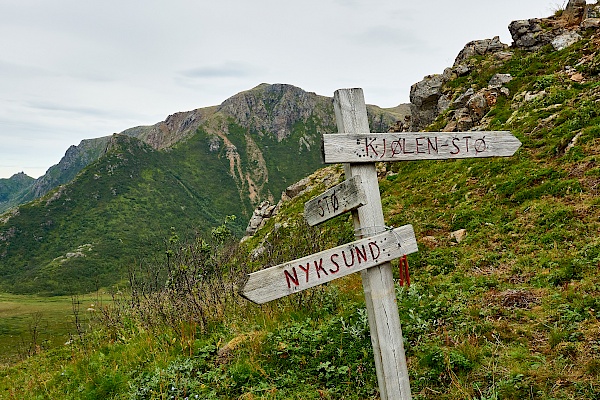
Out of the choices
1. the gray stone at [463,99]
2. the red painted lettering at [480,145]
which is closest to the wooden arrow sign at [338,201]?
the red painted lettering at [480,145]

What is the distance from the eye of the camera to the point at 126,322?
6605 millimetres

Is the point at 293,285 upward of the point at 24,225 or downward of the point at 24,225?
downward

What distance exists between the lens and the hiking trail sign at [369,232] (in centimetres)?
259

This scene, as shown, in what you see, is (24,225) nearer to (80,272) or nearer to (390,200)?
(80,272)

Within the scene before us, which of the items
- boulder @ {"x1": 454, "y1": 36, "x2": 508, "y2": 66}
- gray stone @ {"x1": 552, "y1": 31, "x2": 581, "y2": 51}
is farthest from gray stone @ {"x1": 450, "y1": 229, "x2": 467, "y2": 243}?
boulder @ {"x1": 454, "y1": 36, "x2": 508, "y2": 66}

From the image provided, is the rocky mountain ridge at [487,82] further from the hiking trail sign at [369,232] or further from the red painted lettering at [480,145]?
the hiking trail sign at [369,232]

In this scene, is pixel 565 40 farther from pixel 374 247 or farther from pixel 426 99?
pixel 374 247

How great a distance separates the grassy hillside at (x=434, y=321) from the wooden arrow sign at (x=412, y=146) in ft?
7.33

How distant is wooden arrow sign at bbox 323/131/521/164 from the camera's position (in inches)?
104

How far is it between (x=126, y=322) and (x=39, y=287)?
161879 millimetres

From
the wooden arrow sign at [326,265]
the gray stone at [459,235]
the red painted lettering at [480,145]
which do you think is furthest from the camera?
the gray stone at [459,235]

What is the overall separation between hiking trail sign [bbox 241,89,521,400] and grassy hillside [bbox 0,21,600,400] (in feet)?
3.91

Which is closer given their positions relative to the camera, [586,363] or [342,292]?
[586,363]

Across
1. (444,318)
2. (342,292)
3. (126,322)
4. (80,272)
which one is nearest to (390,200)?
(342,292)
